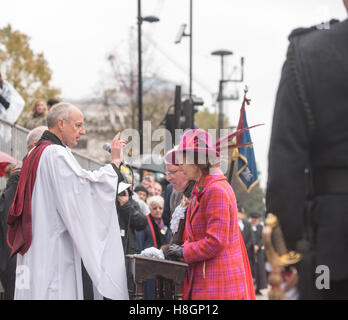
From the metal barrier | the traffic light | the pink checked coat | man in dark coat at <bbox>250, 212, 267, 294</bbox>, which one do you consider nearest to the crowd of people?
the pink checked coat

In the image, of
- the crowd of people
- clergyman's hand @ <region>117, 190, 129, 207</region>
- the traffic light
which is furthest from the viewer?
the traffic light

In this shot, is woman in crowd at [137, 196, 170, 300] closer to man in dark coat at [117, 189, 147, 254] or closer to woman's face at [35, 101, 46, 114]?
man in dark coat at [117, 189, 147, 254]

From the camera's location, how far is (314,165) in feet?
9.07

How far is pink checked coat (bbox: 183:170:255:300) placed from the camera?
4.57 m

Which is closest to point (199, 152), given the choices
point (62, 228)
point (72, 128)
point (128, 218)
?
point (62, 228)

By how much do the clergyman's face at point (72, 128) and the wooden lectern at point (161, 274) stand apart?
3.98 ft

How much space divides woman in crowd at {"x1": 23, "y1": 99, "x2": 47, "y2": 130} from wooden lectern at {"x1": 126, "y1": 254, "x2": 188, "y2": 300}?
5692mm

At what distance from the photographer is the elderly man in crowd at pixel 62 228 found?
18.3 feet

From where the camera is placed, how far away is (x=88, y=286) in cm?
596

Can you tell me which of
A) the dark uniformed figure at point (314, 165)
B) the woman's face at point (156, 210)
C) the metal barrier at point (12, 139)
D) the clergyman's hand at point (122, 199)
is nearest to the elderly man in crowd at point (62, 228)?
the clergyman's hand at point (122, 199)

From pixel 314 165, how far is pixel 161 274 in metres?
2.57

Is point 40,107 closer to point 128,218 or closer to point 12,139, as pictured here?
point 12,139

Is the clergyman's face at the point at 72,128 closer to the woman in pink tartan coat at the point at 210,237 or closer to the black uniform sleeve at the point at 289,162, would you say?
the woman in pink tartan coat at the point at 210,237
